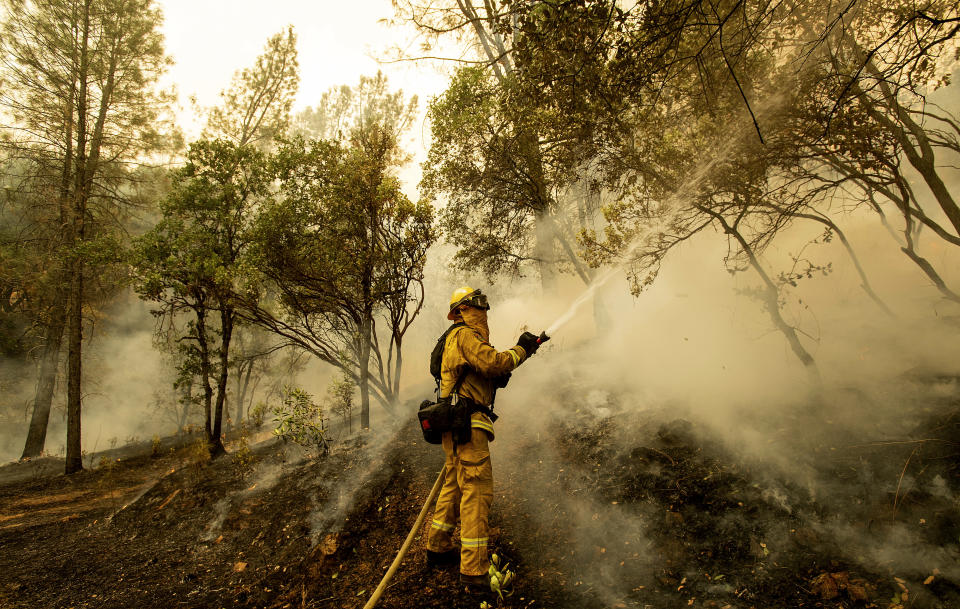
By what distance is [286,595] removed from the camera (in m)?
3.75

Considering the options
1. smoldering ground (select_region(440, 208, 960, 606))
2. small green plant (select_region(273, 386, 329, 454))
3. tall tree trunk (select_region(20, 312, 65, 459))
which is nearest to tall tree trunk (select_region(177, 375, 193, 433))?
small green plant (select_region(273, 386, 329, 454))

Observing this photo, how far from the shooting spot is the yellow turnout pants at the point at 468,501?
10.8ft

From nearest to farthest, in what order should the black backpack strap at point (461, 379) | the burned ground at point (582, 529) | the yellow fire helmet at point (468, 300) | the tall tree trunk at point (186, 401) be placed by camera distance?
the burned ground at point (582, 529), the black backpack strap at point (461, 379), the yellow fire helmet at point (468, 300), the tall tree trunk at point (186, 401)

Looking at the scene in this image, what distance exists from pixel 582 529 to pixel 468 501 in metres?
1.18

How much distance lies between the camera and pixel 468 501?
11.4 ft

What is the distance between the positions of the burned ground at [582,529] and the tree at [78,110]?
6.52 meters

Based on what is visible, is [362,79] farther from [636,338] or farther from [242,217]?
[636,338]

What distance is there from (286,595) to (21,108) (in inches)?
494

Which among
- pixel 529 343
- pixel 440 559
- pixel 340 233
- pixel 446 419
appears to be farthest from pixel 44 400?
pixel 529 343

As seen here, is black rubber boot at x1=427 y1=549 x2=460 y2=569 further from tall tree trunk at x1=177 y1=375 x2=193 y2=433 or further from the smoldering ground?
tall tree trunk at x1=177 y1=375 x2=193 y2=433

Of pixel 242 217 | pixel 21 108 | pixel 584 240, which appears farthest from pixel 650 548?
pixel 21 108

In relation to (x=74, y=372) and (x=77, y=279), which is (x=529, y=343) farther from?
(x=74, y=372)

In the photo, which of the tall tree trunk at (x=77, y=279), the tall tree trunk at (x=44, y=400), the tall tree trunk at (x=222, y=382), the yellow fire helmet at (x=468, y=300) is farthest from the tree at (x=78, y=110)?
the yellow fire helmet at (x=468, y=300)

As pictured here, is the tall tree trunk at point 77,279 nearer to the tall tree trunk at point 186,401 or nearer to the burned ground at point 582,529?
the tall tree trunk at point 186,401
